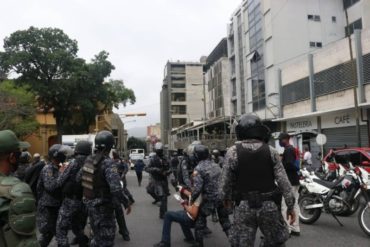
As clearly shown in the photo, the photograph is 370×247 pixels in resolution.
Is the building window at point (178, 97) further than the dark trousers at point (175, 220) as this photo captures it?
Yes

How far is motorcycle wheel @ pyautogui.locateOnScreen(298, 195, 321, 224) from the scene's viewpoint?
905 centimetres

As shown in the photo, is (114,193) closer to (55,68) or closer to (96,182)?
(96,182)

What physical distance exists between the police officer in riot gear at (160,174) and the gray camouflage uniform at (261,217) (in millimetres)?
6419

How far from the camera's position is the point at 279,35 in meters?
35.1

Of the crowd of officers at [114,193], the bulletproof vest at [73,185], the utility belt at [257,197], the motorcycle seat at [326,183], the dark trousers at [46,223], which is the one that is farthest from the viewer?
the motorcycle seat at [326,183]

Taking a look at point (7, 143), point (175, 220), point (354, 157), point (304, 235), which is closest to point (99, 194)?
point (175, 220)

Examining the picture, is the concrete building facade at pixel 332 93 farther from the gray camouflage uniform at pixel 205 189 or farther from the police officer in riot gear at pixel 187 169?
the gray camouflage uniform at pixel 205 189

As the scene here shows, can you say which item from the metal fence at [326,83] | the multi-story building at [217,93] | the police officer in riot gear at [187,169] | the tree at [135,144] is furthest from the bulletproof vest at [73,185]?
the tree at [135,144]

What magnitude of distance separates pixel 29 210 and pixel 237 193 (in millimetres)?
2385

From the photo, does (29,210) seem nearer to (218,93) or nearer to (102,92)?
(102,92)

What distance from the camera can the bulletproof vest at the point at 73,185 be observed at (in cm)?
596

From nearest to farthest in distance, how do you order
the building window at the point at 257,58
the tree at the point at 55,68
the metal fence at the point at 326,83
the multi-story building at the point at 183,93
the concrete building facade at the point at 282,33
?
1. the metal fence at the point at 326,83
2. the concrete building facade at the point at 282,33
3. the building window at the point at 257,58
4. the tree at the point at 55,68
5. the multi-story building at the point at 183,93

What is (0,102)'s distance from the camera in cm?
2922

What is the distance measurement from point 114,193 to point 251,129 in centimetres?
176
